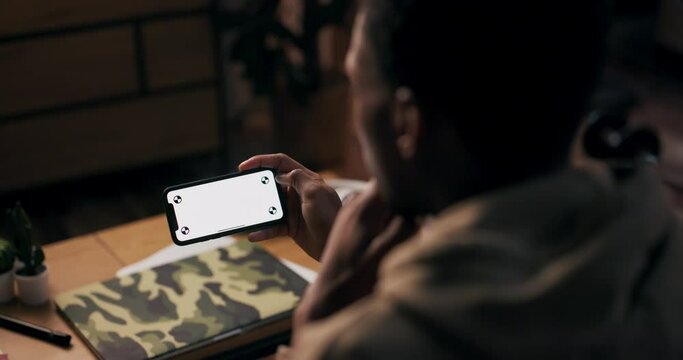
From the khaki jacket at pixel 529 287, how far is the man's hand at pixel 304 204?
0.58 meters

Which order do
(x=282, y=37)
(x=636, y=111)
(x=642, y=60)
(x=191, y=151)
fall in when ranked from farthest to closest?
1. (x=642, y=60)
2. (x=636, y=111)
3. (x=191, y=151)
4. (x=282, y=37)

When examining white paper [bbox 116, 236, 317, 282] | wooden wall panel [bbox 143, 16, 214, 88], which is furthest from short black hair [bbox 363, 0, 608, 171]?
wooden wall panel [bbox 143, 16, 214, 88]

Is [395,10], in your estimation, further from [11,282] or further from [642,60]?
[642,60]

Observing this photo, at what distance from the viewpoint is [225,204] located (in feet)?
4.81

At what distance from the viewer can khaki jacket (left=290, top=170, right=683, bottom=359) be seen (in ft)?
2.30

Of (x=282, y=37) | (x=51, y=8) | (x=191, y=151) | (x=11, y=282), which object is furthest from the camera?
(x=191, y=151)

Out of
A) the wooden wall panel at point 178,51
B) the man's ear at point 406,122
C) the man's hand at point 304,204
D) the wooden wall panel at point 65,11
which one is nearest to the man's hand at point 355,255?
the man's ear at point 406,122

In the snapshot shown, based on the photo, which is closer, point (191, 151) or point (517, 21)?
point (517, 21)

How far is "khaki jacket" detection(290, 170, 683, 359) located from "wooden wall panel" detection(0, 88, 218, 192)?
8.67 feet

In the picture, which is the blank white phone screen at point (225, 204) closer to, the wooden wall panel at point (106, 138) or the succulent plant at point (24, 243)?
the succulent plant at point (24, 243)

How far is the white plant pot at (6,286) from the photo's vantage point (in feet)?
5.46

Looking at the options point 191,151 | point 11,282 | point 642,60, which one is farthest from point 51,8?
point 642,60

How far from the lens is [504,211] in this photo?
2.39 ft

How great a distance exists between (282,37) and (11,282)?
1.78m
